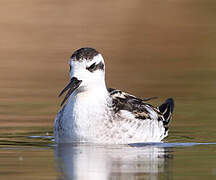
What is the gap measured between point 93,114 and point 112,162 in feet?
6.63

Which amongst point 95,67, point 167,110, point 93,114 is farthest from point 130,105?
point 167,110

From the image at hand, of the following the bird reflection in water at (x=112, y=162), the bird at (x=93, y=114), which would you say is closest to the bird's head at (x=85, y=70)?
the bird at (x=93, y=114)

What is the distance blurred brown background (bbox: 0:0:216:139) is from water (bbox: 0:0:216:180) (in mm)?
28

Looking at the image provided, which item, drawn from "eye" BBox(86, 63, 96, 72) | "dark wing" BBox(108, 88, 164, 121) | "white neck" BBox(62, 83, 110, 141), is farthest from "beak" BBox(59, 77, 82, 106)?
"dark wing" BBox(108, 88, 164, 121)

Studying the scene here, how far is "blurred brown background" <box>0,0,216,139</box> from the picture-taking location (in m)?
18.3

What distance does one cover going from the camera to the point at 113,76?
887 inches

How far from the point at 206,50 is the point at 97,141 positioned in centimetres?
1486

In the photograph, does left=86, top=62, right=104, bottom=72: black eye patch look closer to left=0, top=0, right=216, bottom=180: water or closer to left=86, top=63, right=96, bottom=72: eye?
left=86, top=63, right=96, bottom=72: eye

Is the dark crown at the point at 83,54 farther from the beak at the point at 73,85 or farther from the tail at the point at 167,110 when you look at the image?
the tail at the point at 167,110

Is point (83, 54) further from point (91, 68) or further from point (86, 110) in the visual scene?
point (86, 110)

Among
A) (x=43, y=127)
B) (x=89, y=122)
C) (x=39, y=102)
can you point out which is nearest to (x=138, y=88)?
(x=39, y=102)

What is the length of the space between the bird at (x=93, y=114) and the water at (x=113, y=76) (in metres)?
0.27

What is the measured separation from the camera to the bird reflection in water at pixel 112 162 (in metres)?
11.2

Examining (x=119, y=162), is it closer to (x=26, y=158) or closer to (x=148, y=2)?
(x=26, y=158)
